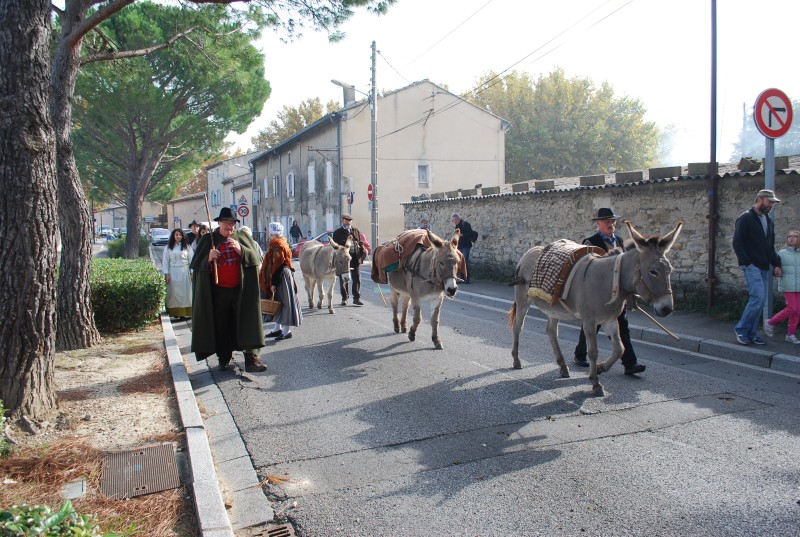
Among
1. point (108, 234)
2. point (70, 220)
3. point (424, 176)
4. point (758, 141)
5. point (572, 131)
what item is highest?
point (758, 141)

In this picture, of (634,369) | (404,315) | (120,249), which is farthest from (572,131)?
(634,369)

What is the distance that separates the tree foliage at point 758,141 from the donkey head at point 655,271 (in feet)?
180

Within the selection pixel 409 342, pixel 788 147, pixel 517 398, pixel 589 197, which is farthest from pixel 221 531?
pixel 788 147

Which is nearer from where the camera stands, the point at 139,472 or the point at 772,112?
the point at 139,472

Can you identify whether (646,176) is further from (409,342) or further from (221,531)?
(221,531)

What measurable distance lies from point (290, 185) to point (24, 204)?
3892 centimetres

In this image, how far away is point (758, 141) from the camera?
199ft

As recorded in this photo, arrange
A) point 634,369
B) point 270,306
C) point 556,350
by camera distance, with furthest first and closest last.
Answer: point 270,306 < point 634,369 < point 556,350

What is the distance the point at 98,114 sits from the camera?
27438mm

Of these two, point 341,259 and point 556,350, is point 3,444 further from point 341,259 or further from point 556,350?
point 341,259

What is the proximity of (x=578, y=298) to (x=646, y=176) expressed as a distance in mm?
7660

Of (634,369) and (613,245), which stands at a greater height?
(613,245)

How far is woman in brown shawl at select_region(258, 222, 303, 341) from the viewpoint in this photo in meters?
9.11

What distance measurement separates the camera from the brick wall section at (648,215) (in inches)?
436
